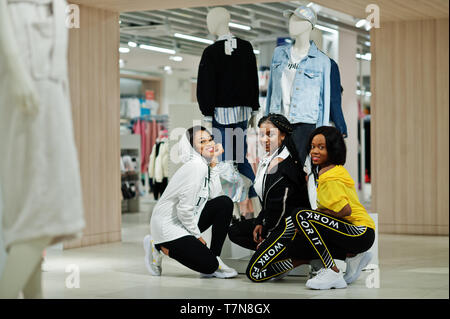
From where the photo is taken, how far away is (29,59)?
2.32 metres

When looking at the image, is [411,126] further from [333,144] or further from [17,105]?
[17,105]

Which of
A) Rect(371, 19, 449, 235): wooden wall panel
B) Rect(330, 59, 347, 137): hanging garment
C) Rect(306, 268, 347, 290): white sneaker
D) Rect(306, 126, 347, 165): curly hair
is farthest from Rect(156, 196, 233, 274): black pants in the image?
Rect(371, 19, 449, 235): wooden wall panel

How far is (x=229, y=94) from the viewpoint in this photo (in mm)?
5668

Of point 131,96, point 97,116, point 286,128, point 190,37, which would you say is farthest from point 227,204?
point 131,96

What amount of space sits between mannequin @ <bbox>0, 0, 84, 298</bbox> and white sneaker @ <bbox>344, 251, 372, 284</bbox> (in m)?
2.80

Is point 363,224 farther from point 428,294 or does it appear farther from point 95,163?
point 95,163

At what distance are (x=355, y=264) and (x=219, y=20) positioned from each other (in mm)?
2291

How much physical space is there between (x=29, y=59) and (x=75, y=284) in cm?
283

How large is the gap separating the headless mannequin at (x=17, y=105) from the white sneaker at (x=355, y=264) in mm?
2802

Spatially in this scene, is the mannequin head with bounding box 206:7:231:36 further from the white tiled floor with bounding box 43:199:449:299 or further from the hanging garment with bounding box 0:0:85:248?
the hanging garment with bounding box 0:0:85:248

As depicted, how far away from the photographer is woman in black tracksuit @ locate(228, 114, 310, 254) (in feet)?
15.9

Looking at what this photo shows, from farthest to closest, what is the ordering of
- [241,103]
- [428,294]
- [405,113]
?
[405,113] < [241,103] < [428,294]

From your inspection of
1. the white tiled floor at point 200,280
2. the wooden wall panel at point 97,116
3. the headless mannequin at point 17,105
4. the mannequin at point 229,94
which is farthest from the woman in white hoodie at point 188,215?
the headless mannequin at point 17,105

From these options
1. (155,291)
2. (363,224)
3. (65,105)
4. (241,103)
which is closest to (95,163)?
(241,103)
